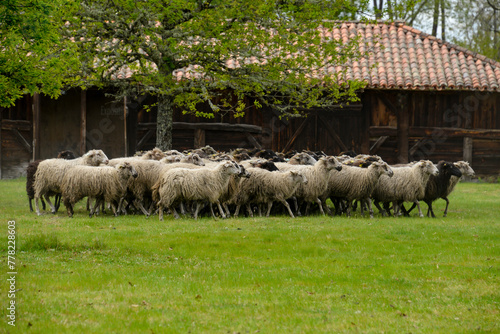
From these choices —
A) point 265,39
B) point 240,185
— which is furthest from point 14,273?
point 265,39

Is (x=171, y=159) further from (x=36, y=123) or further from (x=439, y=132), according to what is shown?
(x=439, y=132)

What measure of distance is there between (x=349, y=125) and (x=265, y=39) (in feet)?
27.3

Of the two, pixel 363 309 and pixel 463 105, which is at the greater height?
pixel 463 105

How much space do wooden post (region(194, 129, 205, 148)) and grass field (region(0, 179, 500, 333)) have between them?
1047cm

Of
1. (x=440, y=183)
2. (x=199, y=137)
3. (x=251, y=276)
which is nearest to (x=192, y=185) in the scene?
(x=251, y=276)

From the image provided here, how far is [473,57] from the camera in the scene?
25.2 metres

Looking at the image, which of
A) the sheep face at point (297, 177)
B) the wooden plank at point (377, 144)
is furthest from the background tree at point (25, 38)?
the wooden plank at point (377, 144)

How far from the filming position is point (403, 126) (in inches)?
928

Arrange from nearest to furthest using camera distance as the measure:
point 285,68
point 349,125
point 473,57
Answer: point 285,68 → point 349,125 → point 473,57

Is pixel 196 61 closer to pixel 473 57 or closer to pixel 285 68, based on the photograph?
pixel 285 68

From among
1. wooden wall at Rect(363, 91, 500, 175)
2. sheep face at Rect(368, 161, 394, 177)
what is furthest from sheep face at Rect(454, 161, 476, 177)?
wooden wall at Rect(363, 91, 500, 175)

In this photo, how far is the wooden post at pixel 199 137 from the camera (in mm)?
23344

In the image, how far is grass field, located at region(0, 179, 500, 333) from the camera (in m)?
6.30

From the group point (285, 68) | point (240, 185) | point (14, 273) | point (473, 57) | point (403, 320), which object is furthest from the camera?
point (473, 57)
